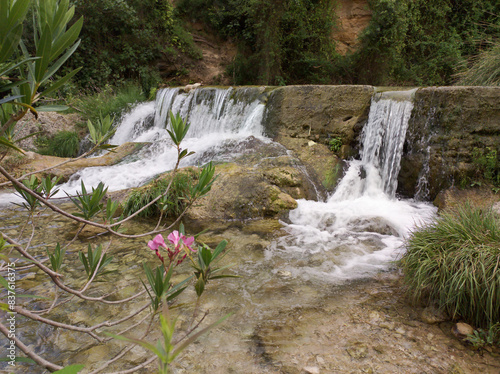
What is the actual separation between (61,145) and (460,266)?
9.29 m

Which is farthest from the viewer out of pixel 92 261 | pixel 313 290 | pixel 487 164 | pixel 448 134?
pixel 448 134

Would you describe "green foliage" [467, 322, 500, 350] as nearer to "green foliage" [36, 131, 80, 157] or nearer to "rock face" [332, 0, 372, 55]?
"green foliage" [36, 131, 80, 157]

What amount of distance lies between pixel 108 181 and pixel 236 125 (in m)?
3.15

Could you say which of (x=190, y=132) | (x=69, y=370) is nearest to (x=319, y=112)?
(x=190, y=132)

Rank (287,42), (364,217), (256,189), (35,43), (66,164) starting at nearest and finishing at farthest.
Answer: (35,43)
(364,217)
(256,189)
(66,164)
(287,42)

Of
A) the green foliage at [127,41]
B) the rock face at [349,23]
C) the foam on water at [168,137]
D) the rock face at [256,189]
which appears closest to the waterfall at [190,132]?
the foam on water at [168,137]

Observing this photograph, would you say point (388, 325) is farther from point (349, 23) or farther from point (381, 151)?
point (349, 23)

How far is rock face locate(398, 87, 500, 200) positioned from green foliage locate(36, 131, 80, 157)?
8144 millimetres

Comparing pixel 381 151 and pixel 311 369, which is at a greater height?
pixel 381 151

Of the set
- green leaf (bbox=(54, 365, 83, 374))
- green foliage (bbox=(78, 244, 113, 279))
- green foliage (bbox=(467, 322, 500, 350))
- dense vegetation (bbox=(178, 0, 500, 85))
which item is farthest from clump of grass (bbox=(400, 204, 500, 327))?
dense vegetation (bbox=(178, 0, 500, 85))

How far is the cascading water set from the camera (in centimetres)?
350

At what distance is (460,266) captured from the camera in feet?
7.67

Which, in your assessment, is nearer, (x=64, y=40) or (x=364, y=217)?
(x=64, y=40)

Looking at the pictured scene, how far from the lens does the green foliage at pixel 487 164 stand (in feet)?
16.3
